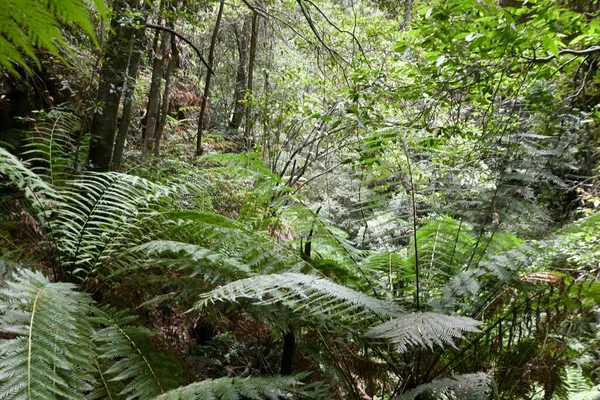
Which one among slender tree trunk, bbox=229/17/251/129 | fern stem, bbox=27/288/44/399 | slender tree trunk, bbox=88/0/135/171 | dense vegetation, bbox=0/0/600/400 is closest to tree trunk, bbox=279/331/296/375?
dense vegetation, bbox=0/0/600/400

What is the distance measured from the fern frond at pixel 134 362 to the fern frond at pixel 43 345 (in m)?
0.06

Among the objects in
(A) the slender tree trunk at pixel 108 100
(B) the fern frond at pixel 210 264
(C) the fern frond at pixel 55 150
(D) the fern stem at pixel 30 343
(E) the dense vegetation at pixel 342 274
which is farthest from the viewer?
(A) the slender tree trunk at pixel 108 100

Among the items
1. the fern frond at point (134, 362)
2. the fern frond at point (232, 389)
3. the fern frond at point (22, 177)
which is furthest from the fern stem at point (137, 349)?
the fern frond at point (22, 177)

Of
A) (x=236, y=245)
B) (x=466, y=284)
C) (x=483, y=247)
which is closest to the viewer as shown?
(x=466, y=284)

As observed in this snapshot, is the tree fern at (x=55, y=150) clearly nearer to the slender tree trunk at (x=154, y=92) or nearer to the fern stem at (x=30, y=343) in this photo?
the slender tree trunk at (x=154, y=92)

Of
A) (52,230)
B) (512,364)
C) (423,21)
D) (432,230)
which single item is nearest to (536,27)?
(423,21)

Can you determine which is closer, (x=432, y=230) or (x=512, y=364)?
(x=512, y=364)

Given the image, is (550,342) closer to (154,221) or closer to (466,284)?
(466,284)

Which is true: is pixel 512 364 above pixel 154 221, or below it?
below

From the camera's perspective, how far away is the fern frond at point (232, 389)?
112 centimetres

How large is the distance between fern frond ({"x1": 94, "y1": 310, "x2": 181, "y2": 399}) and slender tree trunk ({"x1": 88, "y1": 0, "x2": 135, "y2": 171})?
181 cm

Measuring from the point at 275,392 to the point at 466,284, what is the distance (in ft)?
2.49

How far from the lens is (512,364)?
1516mm

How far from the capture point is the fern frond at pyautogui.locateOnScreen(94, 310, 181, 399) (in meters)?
1.30
